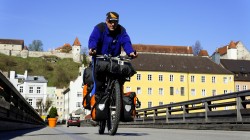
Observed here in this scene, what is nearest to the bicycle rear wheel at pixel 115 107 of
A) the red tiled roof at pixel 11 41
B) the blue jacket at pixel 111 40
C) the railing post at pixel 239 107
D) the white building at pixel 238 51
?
the blue jacket at pixel 111 40

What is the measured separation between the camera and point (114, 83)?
22.0 ft

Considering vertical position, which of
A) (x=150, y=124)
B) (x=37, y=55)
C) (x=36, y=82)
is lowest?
(x=150, y=124)

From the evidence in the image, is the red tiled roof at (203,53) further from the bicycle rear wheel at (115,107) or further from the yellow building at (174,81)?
the bicycle rear wheel at (115,107)

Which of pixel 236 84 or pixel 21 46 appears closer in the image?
pixel 236 84

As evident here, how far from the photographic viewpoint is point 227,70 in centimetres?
8112

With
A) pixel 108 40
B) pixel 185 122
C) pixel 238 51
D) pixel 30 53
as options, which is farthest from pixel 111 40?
pixel 30 53

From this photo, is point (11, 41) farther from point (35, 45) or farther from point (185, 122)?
point (185, 122)

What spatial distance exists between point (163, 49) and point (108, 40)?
159 meters

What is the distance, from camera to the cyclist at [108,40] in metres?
6.75

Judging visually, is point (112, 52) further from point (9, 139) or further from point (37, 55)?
point (37, 55)

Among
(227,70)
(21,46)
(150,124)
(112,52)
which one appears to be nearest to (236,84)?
(227,70)

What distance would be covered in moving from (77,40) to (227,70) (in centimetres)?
10099

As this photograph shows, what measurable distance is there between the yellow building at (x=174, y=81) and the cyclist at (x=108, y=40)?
226 ft

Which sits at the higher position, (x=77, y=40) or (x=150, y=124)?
(x=77, y=40)
